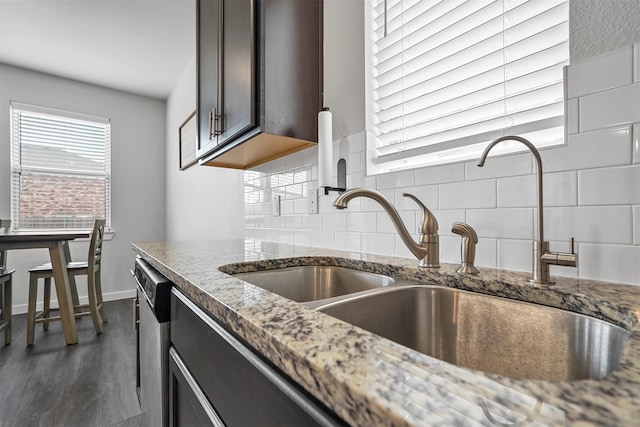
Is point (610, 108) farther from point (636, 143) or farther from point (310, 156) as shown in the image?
point (310, 156)

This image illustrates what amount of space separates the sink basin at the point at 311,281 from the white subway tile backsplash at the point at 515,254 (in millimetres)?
373

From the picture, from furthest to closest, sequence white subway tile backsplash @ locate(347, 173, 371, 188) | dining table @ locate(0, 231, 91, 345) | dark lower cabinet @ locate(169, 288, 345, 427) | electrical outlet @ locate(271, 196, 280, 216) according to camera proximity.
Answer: dining table @ locate(0, 231, 91, 345) → electrical outlet @ locate(271, 196, 280, 216) → white subway tile backsplash @ locate(347, 173, 371, 188) → dark lower cabinet @ locate(169, 288, 345, 427)

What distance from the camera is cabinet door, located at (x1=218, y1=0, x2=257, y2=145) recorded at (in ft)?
4.29

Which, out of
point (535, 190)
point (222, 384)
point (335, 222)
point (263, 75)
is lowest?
point (222, 384)

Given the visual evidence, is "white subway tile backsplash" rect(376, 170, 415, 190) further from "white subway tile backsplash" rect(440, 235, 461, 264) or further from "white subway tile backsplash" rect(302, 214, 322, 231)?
"white subway tile backsplash" rect(302, 214, 322, 231)

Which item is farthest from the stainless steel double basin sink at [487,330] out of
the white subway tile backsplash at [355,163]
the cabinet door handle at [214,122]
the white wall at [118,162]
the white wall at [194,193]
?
the white wall at [118,162]

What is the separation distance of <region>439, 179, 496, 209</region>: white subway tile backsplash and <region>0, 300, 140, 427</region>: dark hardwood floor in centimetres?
184

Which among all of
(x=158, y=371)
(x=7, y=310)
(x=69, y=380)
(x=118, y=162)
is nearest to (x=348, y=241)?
(x=158, y=371)

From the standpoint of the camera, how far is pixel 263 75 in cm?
130

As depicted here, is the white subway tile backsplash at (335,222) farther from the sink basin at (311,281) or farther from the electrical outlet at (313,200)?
the sink basin at (311,281)

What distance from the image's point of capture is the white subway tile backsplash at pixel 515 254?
789mm

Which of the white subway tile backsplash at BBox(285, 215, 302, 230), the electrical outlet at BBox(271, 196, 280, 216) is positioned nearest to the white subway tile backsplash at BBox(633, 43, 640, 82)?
the white subway tile backsplash at BBox(285, 215, 302, 230)

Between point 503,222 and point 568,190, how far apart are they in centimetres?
16

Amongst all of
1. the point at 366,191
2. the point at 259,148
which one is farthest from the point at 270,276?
the point at 259,148
